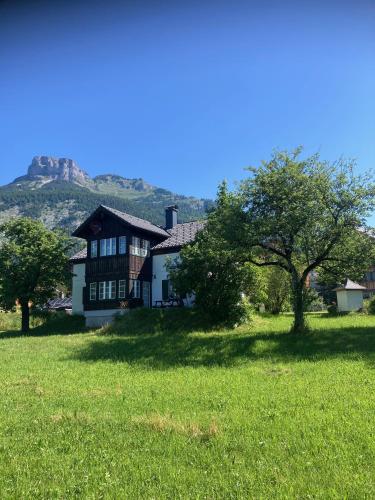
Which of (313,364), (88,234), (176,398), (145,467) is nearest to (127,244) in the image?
(88,234)

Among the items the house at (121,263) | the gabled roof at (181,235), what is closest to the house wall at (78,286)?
the house at (121,263)

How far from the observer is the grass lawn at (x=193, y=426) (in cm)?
607

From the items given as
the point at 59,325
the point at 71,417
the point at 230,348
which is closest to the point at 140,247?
the point at 59,325

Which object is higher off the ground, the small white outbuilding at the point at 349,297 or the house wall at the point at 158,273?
the house wall at the point at 158,273

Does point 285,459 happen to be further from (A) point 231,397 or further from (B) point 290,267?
(B) point 290,267

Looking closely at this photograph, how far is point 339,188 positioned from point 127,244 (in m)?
18.9

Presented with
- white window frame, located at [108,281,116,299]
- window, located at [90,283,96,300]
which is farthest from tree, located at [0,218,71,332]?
white window frame, located at [108,281,116,299]

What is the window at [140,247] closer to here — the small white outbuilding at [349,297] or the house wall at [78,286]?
the house wall at [78,286]

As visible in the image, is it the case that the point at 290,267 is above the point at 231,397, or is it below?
above

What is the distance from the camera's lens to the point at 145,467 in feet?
21.8

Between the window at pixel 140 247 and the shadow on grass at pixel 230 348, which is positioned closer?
the shadow on grass at pixel 230 348

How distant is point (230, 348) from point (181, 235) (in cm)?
2162

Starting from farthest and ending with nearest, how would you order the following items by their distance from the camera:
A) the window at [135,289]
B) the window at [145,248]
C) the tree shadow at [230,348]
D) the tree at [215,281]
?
the window at [145,248] → the window at [135,289] → the tree at [215,281] → the tree shadow at [230,348]

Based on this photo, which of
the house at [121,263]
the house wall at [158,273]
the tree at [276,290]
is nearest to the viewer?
the house at [121,263]
